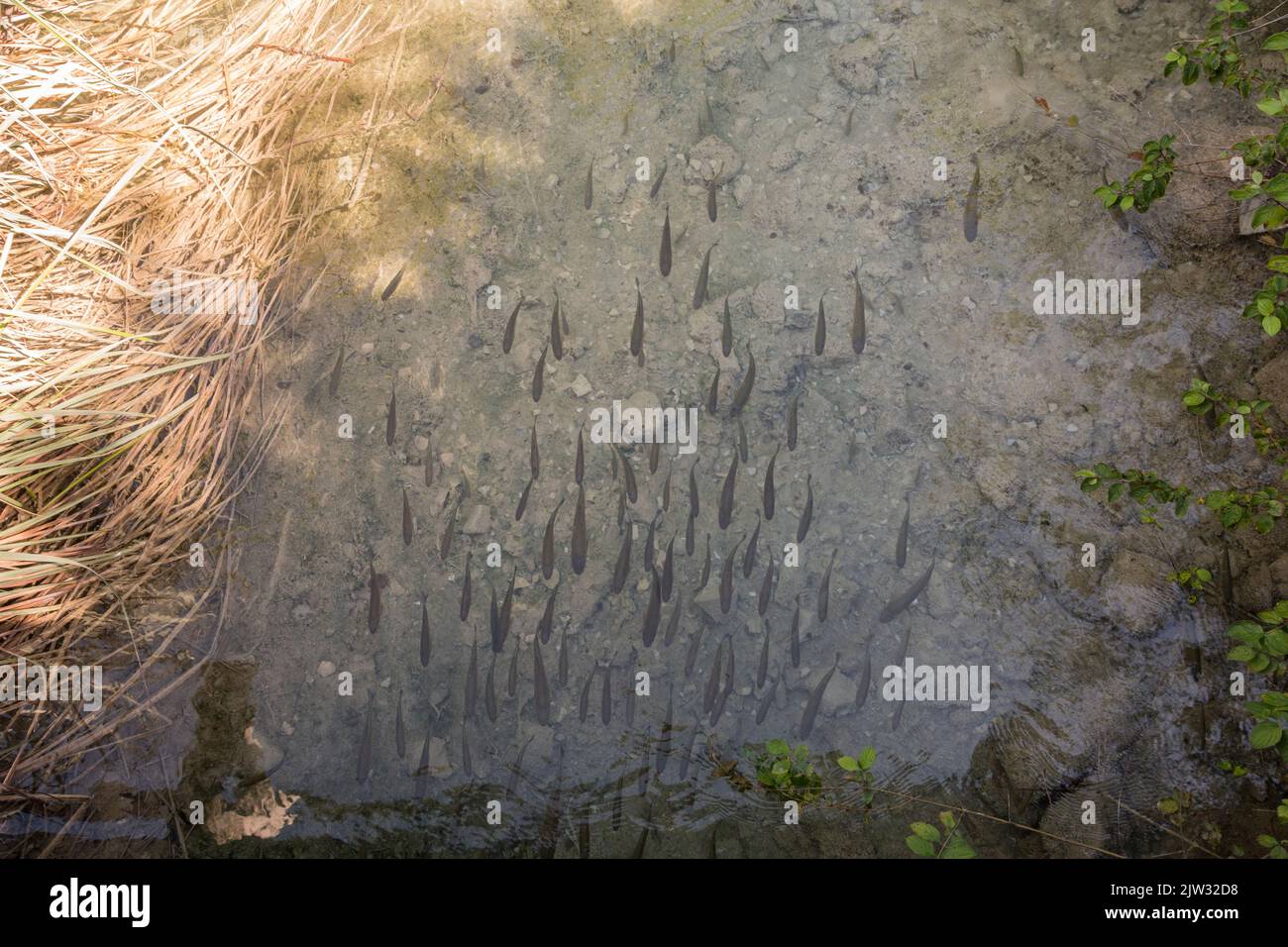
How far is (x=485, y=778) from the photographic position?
2.10 metres

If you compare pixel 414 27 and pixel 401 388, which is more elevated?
pixel 414 27

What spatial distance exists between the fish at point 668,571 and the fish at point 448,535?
0.55 metres

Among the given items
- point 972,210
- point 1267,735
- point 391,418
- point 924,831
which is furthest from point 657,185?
point 1267,735

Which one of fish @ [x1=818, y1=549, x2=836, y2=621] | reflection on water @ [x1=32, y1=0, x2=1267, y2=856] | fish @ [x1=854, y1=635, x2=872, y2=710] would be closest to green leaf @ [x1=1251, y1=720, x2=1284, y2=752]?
reflection on water @ [x1=32, y1=0, x2=1267, y2=856]

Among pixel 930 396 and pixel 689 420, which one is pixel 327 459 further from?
pixel 930 396

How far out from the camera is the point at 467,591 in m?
2.16

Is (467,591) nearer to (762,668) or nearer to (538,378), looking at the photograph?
(538,378)

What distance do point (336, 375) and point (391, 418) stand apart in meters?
0.19

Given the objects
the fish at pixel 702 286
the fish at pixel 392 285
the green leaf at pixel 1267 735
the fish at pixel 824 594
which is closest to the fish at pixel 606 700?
the fish at pixel 824 594

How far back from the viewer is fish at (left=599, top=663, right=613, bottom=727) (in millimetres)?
2098

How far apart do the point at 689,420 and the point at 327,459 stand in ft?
3.16

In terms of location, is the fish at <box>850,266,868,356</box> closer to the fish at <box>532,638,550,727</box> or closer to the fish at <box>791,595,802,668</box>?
the fish at <box>791,595,802,668</box>
